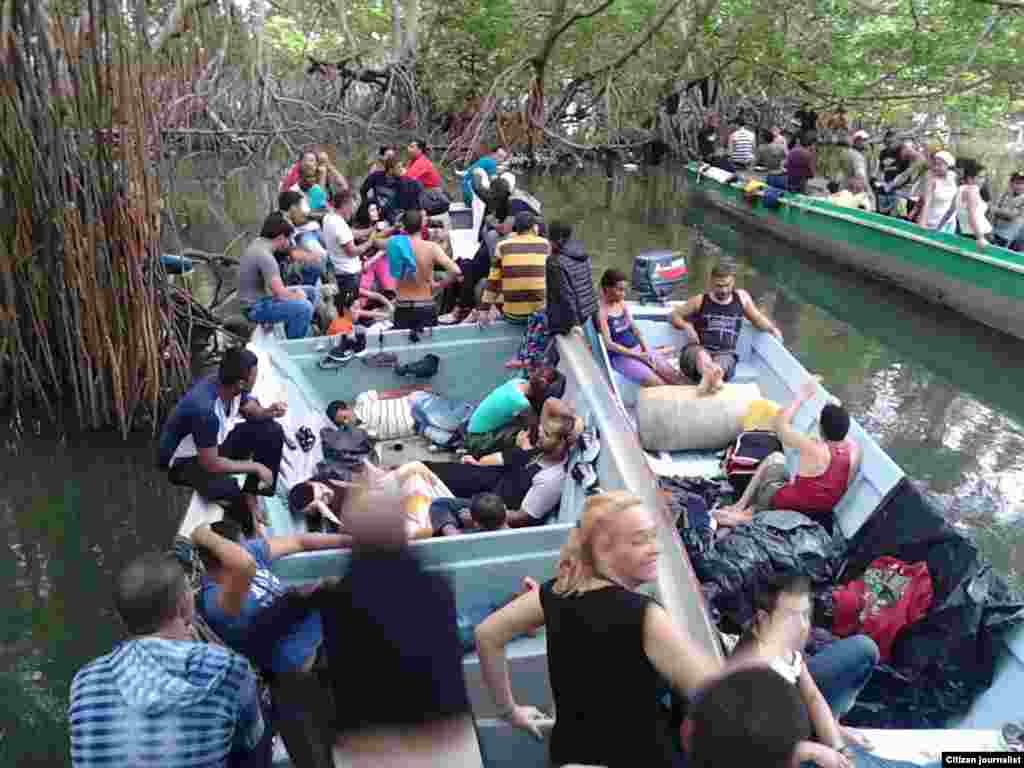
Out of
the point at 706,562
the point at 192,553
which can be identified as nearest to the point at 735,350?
the point at 706,562

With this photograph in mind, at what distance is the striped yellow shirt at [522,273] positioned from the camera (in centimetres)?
616

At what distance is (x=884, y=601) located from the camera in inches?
143

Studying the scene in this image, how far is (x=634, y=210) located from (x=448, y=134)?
25.4 feet

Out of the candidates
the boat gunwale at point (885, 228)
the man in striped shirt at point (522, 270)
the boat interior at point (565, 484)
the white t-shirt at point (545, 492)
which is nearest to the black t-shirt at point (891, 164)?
the boat gunwale at point (885, 228)

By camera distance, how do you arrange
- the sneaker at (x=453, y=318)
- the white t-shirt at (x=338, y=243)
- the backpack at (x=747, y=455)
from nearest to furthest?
1. the backpack at (x=747, y=455)
2. the sneaker at (x=453, y=318)
3. the white t-shirt at (x=338, y=243)

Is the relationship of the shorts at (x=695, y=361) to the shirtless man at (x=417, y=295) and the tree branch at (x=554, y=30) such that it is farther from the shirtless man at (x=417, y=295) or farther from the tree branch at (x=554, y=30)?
the tree branch at (x=554, y=30)

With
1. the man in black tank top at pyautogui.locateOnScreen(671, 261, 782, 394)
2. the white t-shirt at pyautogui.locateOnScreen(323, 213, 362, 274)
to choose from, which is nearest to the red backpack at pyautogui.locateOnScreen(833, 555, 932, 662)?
the man in black tank top at pyautogui.locateOnScreen(671, 261, 782, 394)

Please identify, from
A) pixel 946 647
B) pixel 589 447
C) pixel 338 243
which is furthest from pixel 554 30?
pixel 946 647

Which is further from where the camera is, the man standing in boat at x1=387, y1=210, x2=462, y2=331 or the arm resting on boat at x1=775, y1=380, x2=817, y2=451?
the man standing in boat at x1=387, y1=210, x2=462, y2=331

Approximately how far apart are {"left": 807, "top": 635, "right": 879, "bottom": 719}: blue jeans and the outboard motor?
15.6 feet

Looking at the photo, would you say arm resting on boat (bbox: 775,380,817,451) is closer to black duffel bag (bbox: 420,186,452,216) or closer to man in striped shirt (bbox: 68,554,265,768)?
man in striped shirt (bbox: 68,554,265,768)

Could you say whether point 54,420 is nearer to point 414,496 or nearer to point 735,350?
point 414,496

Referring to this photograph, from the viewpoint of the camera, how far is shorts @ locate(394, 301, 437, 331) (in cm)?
649

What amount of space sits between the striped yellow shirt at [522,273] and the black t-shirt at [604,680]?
4166mm
